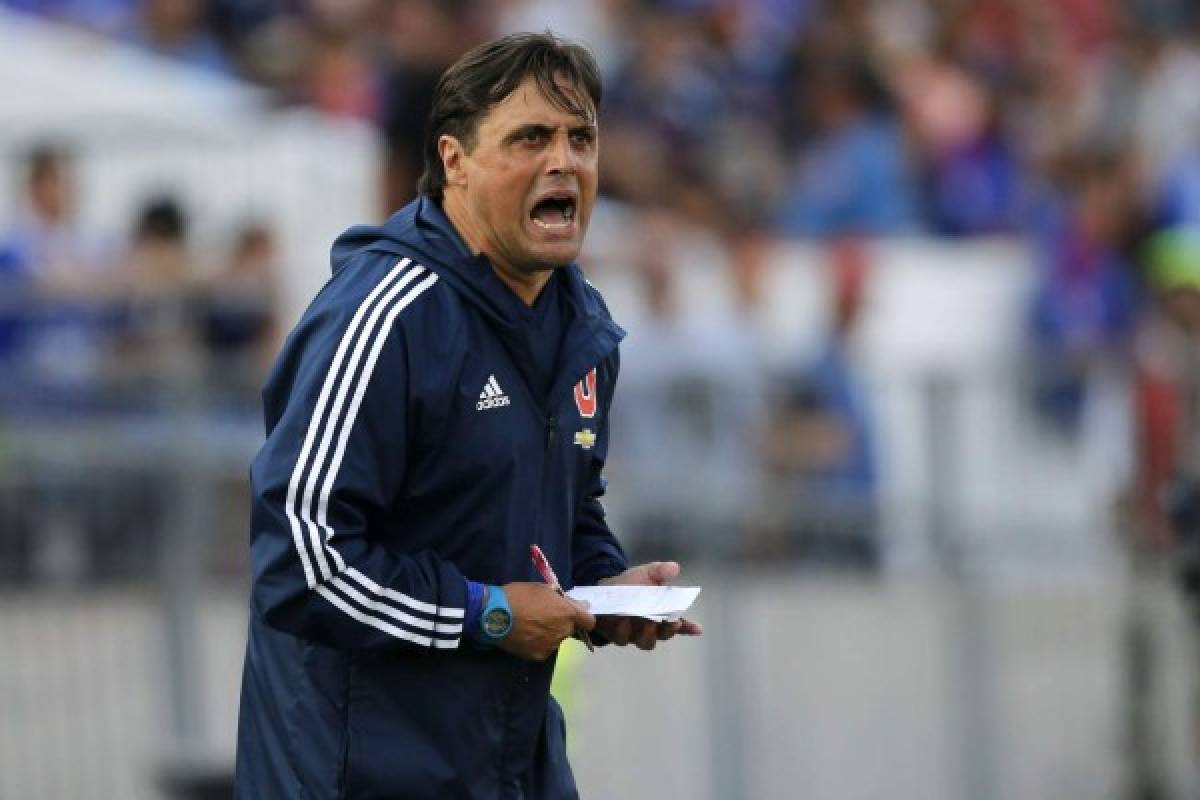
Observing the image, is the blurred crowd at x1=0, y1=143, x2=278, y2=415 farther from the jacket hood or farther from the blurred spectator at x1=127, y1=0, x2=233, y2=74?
the jacket hood

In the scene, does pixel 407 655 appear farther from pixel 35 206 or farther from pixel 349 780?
pixel 35 206

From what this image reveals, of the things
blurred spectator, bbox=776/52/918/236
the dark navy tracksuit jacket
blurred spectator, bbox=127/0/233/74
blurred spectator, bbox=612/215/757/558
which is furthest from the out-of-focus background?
the dark navy tracksuit jacket

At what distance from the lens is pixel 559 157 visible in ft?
13.8

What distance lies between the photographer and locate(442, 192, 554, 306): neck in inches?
169

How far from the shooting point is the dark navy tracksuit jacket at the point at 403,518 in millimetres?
4055

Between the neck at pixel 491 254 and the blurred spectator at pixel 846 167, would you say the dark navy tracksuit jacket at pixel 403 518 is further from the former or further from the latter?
the blurred spectator at pixel 846 167

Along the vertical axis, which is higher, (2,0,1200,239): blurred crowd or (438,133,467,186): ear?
(2,0,1200,239): blurred crowd

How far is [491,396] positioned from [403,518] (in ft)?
0.89

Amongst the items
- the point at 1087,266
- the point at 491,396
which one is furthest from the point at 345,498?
the point at 1087,266

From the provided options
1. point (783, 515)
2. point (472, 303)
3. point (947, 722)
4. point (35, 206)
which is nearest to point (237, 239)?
point (35, 206)

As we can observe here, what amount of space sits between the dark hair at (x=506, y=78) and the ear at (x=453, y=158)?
0.4 inches

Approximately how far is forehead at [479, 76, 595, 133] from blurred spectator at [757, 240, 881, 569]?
4.20 m

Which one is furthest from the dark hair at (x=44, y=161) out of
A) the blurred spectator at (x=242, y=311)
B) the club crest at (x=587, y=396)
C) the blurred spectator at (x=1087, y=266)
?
the club crest at (x=587, y=396)

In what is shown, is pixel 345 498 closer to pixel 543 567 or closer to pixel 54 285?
pixel 543 567
